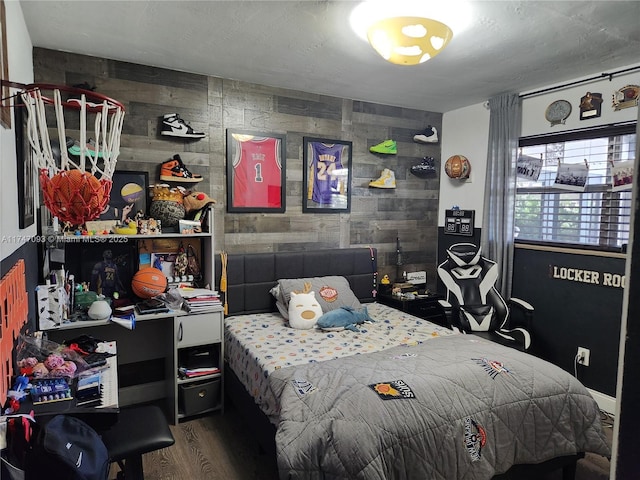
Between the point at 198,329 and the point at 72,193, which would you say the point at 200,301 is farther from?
the point at 72,193

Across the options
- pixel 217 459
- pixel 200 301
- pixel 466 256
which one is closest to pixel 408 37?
pixel 200 301

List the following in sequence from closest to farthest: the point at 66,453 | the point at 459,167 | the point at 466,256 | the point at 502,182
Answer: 1. the point at 66,453
2. the point at 502,182
3. the point at 466,256
4. the point at 459,167

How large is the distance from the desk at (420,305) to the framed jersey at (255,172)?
136cm

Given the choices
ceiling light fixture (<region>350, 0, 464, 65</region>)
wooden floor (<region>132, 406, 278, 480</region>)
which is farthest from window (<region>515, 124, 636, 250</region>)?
wooden floor (<region>132, 406, 278, 480</region>)

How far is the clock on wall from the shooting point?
3.29 m

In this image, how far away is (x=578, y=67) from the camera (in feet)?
9.78

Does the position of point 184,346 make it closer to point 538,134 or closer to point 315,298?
point 315,298

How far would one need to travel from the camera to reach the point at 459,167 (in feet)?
13.3

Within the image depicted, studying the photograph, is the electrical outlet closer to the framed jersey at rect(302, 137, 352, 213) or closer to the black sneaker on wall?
the framed jersey at rect(302, 137, 352, 213)

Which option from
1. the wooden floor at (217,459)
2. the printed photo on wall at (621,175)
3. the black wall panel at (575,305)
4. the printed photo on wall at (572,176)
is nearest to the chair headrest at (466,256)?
the black wall panel at (575,305)

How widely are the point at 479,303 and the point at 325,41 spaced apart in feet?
8.23

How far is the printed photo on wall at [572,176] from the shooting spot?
3.21 m

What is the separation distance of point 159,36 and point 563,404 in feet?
10.3

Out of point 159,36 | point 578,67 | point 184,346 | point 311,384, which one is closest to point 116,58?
point 159,36
